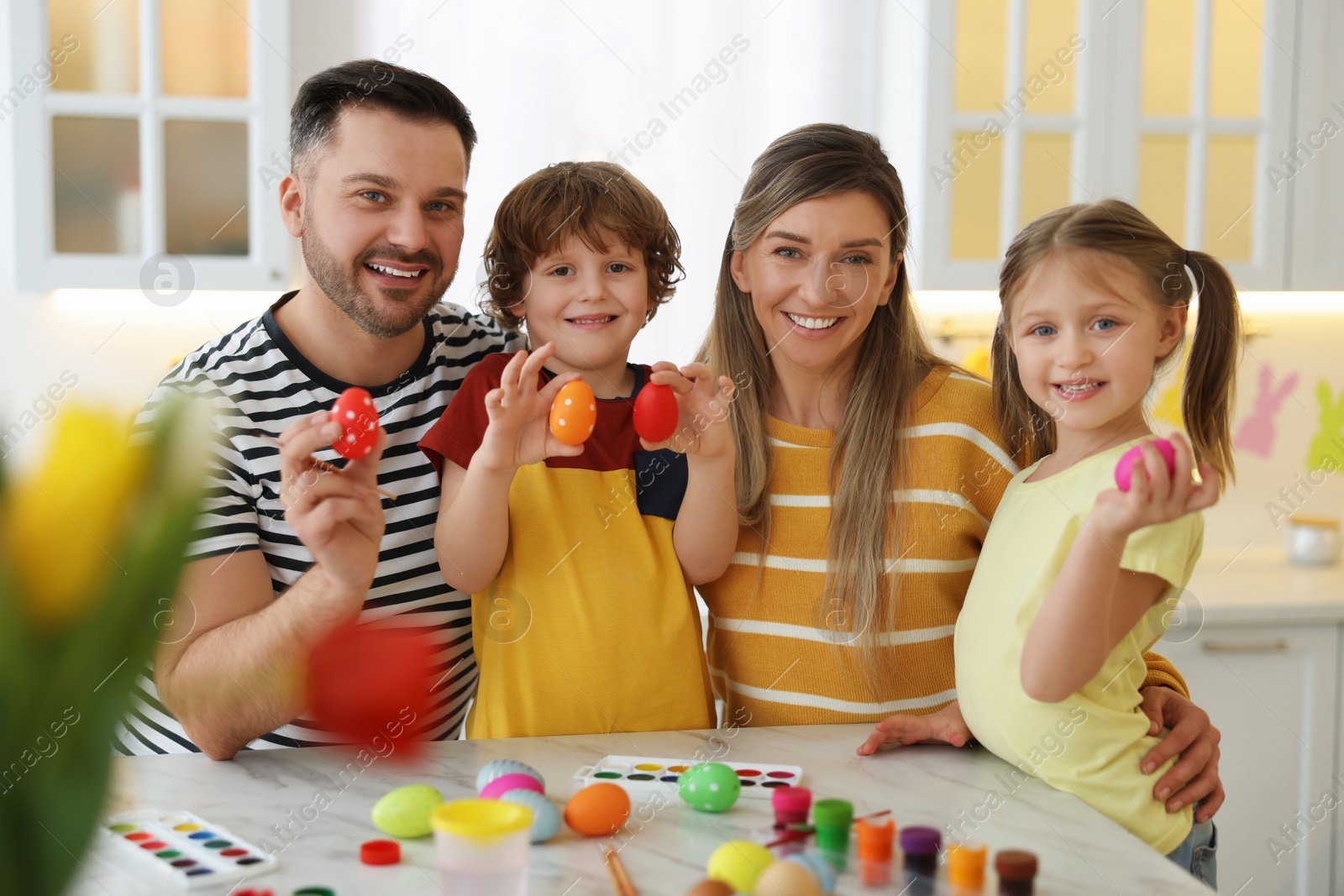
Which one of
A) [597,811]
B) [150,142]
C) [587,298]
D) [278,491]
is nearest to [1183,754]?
[597,811]

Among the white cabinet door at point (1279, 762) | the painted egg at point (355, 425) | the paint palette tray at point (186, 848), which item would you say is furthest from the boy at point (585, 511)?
the white cabinet door at point (1279, 762)

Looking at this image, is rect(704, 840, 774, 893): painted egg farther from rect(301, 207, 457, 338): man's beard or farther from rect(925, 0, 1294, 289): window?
rect(925, 0, 1294, 289): window

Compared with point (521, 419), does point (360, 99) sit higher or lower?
higher

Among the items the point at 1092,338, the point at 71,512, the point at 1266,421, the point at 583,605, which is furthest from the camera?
the point at 1266,421

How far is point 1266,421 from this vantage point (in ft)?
9.89

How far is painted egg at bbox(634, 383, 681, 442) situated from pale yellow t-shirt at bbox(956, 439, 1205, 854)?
17.1 inches

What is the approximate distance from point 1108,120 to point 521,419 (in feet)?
6.55

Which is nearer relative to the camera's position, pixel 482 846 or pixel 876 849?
pixel 482 846

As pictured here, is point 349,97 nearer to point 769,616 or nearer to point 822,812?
point 769,616

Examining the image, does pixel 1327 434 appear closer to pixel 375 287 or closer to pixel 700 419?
pixel 700 419

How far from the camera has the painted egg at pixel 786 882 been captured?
799mm

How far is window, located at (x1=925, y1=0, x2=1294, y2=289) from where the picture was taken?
2582 mm

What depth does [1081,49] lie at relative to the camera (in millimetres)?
2592

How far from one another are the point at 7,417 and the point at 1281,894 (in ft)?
9.29
